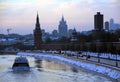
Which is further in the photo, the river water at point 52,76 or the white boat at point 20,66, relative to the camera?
the white boat at point 20,66

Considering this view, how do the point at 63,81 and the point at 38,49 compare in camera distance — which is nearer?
the point at 63,81

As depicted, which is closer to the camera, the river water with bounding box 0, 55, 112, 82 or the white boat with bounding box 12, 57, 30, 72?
the river water with bounding box 0, 55, 112, 82

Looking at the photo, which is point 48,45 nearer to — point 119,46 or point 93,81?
point 119,46

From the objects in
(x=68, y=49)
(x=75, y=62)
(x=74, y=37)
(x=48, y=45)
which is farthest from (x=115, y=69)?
(x=48, y=45)

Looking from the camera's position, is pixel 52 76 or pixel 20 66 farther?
pixel 20 66

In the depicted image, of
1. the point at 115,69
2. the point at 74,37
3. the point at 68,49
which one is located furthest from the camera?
the point at 74,37

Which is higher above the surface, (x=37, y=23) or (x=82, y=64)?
(x=37, y=23)

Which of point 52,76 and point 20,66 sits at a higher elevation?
point 20,66

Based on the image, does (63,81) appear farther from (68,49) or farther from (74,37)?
(74,37)

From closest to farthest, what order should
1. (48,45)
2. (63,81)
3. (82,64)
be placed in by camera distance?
(63,81), (82,64), (48,45)

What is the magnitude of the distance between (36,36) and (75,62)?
3916 inches

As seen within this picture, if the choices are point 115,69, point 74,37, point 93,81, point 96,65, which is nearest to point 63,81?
point 93,81

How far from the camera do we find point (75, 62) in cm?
7406

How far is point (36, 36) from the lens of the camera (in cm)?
17238
